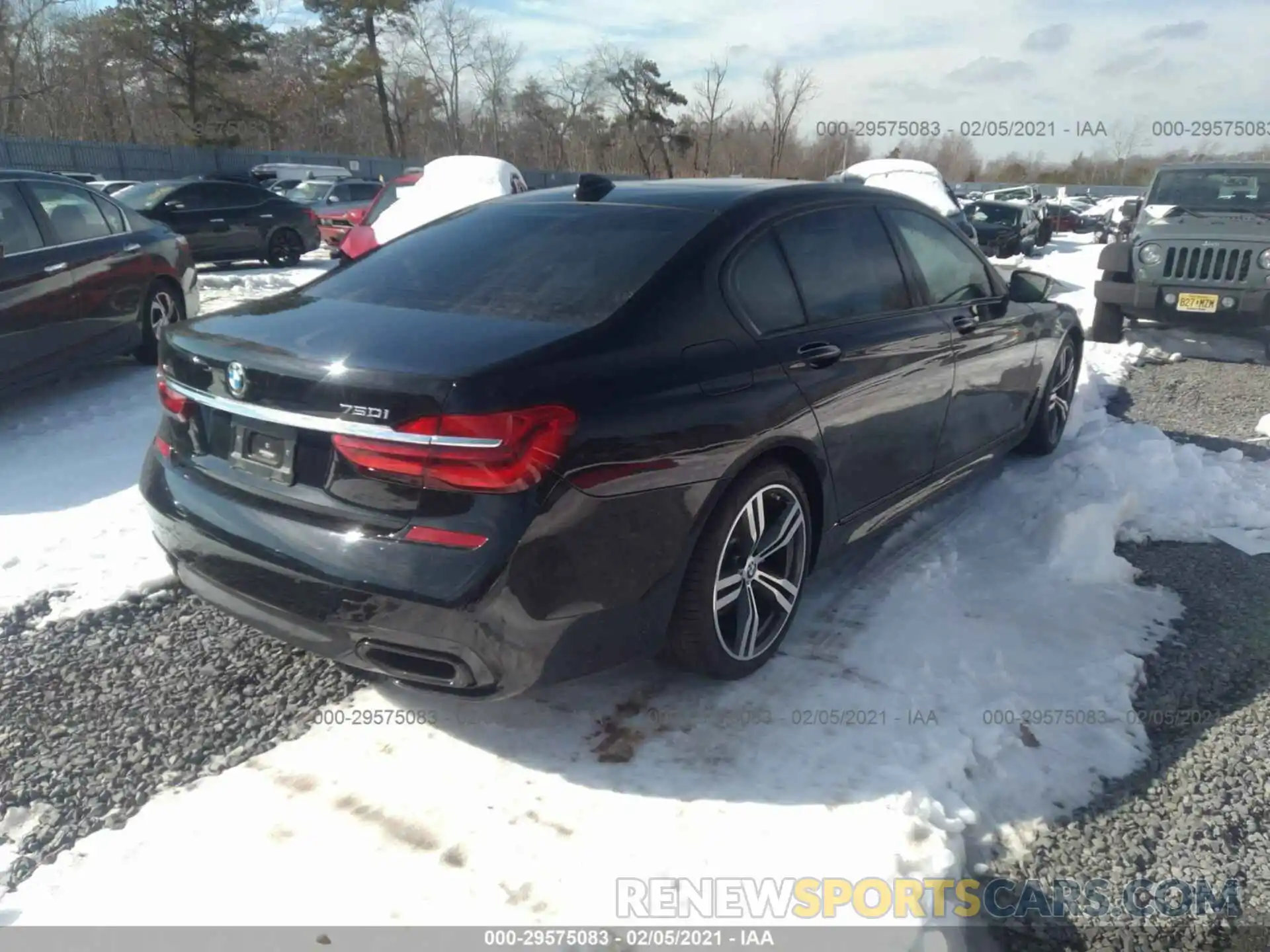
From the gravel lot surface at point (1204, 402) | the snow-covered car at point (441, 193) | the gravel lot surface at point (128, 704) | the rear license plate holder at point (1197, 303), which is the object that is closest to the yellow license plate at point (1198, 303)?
the rear license plate holder at point (1197, 303)

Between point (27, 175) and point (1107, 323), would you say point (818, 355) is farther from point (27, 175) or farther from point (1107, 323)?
point (1107, 323)

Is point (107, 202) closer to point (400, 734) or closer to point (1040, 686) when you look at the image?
point (400, 734)

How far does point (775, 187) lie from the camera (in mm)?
3561

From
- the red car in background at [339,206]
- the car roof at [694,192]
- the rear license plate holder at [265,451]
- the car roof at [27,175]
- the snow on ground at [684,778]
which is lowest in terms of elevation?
the red car in background at [339,206]

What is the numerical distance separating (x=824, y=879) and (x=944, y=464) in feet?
7.68

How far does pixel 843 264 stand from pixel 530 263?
49.0 inches

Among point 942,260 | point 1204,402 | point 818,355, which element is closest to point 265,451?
point 818,355

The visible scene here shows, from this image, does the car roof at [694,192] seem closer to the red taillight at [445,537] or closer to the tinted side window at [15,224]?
the red taillight at [445,537]

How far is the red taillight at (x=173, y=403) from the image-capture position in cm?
288

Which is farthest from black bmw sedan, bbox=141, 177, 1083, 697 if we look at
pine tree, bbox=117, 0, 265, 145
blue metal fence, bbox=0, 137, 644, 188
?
pine tree, bbox=117, 0, 265, 145

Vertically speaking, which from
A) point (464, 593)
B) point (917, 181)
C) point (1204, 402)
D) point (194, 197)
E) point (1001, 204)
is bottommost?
point (1001, 204)

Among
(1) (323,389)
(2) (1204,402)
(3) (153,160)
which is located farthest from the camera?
(3) (153,160)

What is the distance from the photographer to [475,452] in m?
2.30

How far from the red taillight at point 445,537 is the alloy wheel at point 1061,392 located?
422 cm
